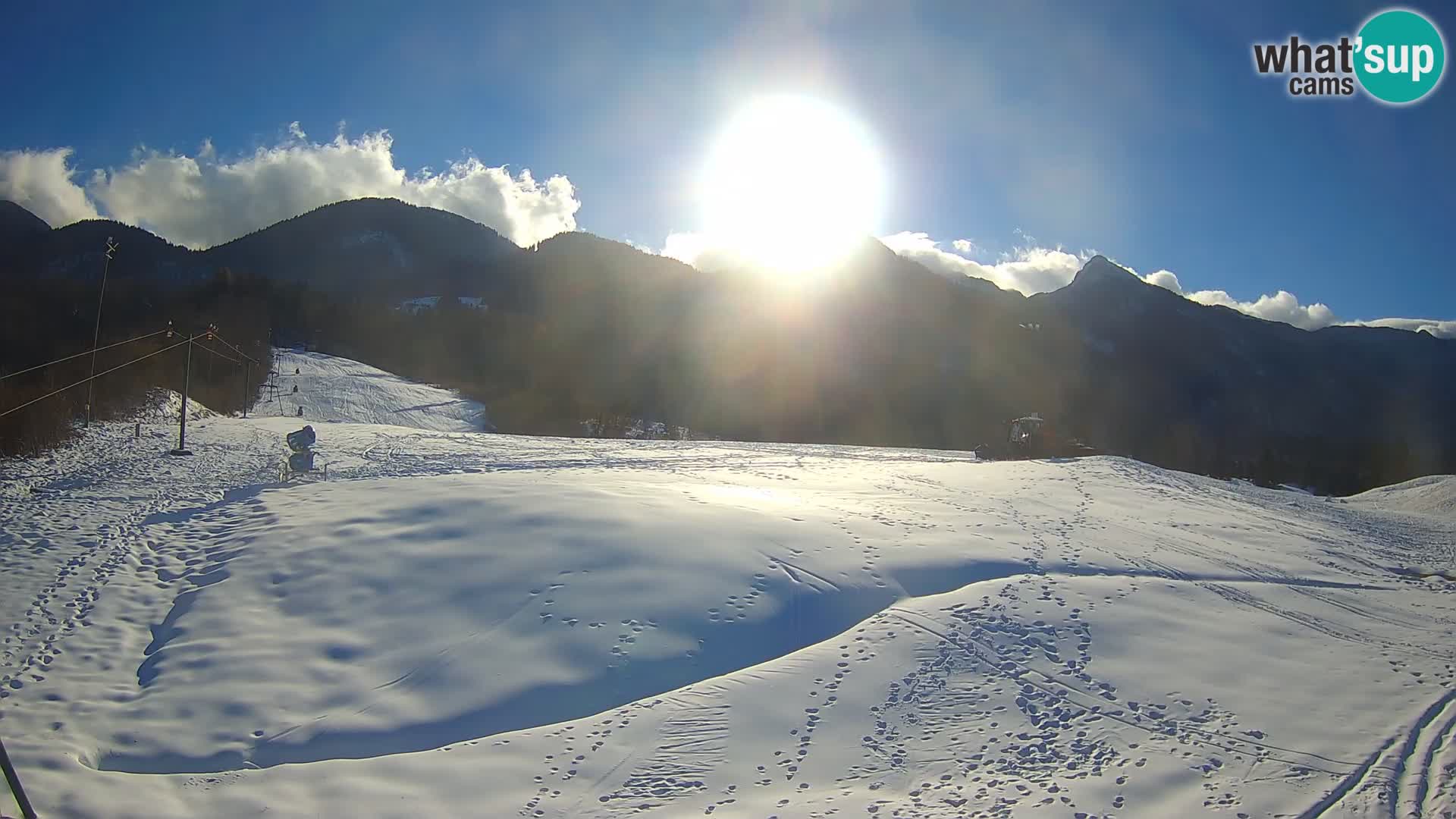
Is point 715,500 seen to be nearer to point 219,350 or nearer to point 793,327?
point 219,350

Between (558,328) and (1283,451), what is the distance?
333ft

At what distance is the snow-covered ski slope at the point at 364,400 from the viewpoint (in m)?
46.9

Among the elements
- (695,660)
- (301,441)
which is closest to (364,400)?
(301,441)

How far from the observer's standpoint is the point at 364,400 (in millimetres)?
51594

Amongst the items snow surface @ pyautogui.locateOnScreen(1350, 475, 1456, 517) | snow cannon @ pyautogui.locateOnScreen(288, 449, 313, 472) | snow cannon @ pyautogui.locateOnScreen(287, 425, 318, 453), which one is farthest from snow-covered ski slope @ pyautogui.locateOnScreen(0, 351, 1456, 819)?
snow surface @ pyautogui.locateOnScreen(1350, 475, 1456, 517)

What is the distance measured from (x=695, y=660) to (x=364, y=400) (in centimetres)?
5041

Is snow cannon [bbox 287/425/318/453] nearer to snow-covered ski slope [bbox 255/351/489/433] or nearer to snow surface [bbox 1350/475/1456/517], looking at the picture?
snow-covered ski slope [bbox 255/351/489/433]

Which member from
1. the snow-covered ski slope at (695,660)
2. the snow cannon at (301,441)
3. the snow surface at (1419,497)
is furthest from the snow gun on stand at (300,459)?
the snow surface at (1419,497)

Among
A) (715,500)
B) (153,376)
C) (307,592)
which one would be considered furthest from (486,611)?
(153,376)

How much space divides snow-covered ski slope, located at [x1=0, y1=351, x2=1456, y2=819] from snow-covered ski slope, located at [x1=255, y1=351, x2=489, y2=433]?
32771 mm

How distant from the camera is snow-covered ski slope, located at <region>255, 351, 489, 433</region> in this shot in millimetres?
46938

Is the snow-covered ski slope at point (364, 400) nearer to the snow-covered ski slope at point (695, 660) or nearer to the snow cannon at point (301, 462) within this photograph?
the snow cannon at point (301, 462)

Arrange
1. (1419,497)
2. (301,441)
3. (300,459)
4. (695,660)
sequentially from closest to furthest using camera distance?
1. (695,660)
2. (300,459)
3. (301,441)
4. (1419,497)

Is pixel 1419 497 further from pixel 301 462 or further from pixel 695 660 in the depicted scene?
pixel 301 462
